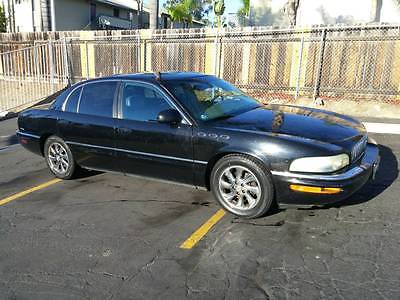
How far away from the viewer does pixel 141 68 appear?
1430 cm

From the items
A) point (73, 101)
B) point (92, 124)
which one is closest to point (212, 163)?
point (92, 124)

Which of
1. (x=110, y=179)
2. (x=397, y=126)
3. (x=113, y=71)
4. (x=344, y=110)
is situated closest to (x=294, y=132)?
(x=110, y=179)

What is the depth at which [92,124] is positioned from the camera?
528cm

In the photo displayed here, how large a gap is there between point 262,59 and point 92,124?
25.9 feet

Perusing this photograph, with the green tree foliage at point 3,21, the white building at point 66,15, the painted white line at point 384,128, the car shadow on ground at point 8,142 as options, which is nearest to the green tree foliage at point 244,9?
the white building at point 66,15

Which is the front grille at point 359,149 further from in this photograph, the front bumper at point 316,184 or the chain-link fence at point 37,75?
the chain-link fence at point 37,75

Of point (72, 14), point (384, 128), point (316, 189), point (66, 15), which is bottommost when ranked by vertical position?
point (384, 128)

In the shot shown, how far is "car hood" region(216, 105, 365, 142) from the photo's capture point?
407 centimetres

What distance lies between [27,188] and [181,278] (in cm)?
337

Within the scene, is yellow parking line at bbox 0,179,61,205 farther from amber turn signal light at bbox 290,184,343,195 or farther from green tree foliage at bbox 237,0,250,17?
green tree foliage at bbox 237,0,250,17

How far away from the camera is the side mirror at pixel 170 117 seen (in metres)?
4.45

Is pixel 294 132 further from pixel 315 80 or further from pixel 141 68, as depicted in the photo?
pixel 141 68

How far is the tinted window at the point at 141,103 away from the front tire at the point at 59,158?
130 cm

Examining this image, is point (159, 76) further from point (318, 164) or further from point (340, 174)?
point (340, 174)
